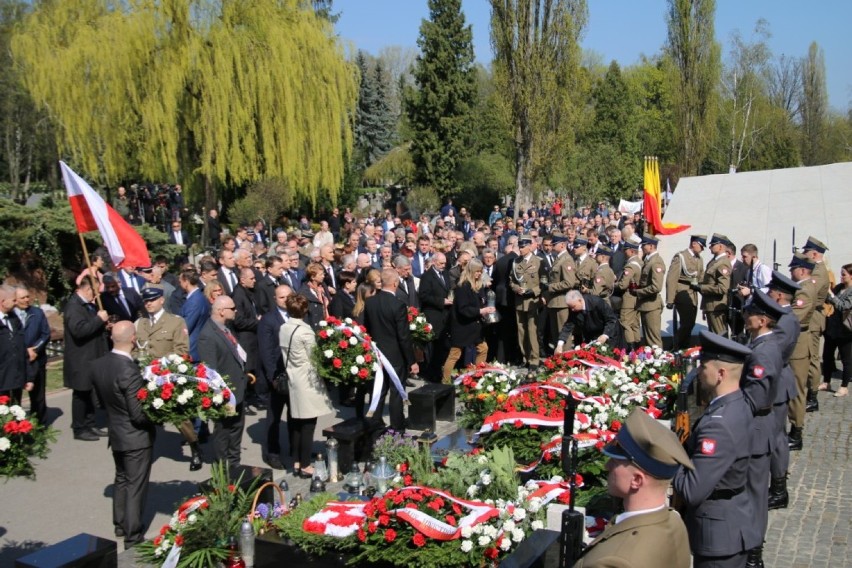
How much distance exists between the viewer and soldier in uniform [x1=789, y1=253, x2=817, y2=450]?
938 centimetres

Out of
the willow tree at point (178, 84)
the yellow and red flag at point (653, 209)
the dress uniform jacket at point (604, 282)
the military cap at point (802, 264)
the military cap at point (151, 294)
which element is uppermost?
the willow tree at point (178, 84)

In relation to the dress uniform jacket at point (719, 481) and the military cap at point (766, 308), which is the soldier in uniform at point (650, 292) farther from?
the dress uniform jacket at point (719, 481)

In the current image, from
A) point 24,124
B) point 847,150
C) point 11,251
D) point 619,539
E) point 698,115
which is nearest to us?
point 619,539

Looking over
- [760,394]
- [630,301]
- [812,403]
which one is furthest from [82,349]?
[812,403]

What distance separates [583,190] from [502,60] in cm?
1189

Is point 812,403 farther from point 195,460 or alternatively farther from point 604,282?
point 195,460

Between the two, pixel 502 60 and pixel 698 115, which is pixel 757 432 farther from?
pixel 698 115

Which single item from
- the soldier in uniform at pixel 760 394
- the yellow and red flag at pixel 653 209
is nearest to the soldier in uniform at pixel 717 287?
the yellow and red flag at pixel 653 209

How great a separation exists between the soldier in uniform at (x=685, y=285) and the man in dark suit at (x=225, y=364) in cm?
864

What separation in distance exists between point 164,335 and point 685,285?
372 inches

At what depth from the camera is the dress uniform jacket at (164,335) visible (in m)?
8.72

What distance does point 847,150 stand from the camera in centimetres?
6097

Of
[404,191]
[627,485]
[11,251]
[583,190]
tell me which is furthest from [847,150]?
[627,485]

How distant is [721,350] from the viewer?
4777mm
